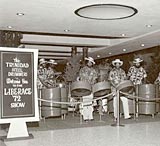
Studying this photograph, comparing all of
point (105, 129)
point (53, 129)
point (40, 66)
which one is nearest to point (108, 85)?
point (105, 129)

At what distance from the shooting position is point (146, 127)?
650 cm

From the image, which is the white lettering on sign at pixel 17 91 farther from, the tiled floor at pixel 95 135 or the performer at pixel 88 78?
the performer at pixel 88 78

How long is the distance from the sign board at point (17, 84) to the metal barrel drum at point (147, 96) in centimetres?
376

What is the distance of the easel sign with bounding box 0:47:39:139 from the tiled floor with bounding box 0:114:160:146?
36 centimetres

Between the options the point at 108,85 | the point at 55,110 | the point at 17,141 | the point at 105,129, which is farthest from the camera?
the point at 55,110

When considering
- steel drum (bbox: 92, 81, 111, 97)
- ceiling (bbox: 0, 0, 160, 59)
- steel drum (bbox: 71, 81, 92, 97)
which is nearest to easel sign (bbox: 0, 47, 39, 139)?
ceiling (bbox: 0, 0, 160, 59)

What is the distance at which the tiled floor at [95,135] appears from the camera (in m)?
4.91

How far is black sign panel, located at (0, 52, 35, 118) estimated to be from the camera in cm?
520

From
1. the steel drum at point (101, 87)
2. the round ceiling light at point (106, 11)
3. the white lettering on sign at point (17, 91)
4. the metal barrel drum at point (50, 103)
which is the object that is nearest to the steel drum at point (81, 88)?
the steel drum at point (101, 87)

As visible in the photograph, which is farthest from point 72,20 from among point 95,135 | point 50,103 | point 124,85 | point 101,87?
point 95,135

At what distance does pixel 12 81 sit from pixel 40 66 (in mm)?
3403

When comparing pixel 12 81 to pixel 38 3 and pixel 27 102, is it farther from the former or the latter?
pixel 38 3

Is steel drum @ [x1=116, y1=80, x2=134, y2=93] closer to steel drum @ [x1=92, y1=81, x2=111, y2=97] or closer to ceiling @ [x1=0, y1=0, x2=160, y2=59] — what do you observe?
steel drum @ [x1=92, y1=81, x2=111, y2=97]

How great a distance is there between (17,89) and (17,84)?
9 cm
